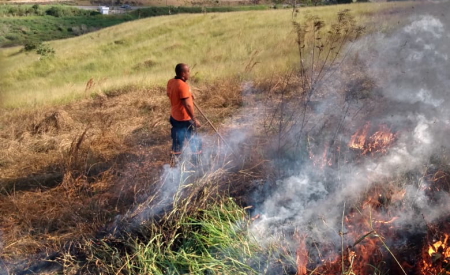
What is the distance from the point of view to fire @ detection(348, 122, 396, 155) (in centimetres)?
410

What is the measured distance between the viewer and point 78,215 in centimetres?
372

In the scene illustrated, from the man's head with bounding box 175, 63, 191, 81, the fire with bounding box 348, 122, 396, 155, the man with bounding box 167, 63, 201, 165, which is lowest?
the fire with bounding box 348, 122, 396, 155

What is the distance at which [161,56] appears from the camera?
14320mm

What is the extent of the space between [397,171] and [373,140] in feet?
2.12

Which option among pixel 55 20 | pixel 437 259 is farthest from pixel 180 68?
pixel 55 20

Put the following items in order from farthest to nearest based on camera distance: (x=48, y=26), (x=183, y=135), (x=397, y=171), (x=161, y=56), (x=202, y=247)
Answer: (x=48, y=26) → (x=161, y=56) → (x=183, y=135) → (x=397, y=171) → (x=202, y=247)

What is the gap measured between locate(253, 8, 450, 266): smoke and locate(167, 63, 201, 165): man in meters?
1.24

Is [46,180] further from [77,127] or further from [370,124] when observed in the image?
[370,124]

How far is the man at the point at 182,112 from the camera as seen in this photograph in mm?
4203

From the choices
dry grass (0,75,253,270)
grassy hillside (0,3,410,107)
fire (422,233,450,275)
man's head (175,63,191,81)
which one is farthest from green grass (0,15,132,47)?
fire (422,233,450,275)

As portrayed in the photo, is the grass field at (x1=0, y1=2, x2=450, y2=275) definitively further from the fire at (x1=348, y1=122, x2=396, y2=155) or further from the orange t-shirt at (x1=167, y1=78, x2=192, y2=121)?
the orange t-shirt at (x1=167, y1=78, x2=192, y2=121)

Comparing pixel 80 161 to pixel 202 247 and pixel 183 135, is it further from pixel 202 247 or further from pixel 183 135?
pixel 202 247

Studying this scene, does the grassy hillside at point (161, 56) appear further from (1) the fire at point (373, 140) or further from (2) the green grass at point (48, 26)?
(2) the green grass at point (48, 26)

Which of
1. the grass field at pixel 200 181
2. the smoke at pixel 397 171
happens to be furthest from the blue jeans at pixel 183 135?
the smoke at pixel 397 171
